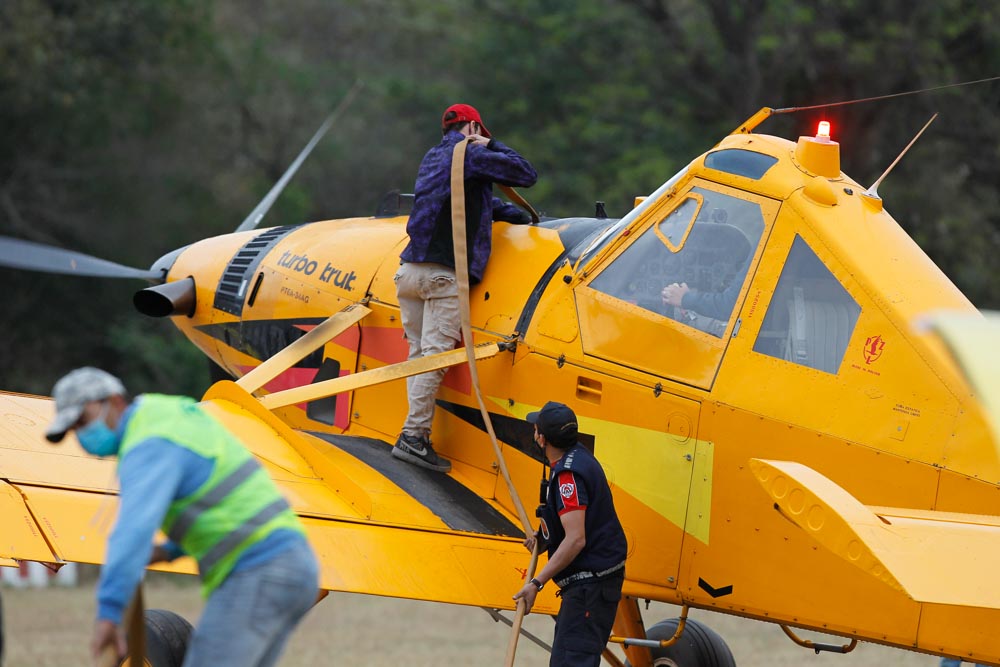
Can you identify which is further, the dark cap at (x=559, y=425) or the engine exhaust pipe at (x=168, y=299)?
the engine exhaust pipe at (x=168, y=299)

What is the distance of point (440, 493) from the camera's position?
7934mm

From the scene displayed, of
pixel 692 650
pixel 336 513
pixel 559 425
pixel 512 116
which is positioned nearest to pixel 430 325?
pixel 336 513

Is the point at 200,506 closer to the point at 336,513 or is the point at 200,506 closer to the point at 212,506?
the point at 212,506

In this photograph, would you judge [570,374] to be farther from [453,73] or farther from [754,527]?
[453,73]

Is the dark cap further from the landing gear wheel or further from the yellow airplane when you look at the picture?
the landing gear wheel

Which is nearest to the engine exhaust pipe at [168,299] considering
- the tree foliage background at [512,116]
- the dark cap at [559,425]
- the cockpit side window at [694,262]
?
the cockpit side window at [694,262]

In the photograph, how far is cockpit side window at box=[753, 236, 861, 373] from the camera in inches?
261

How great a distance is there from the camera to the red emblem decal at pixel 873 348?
6465mm

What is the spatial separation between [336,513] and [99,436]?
265 centimetres

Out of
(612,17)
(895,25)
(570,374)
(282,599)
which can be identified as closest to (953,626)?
(570,374)

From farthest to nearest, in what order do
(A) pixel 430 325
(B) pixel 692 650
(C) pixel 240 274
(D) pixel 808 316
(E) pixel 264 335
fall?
(C) pixel 240 274 → (E) pixel 264 335 → (B) pixel 692 650 → (A) pixel 430 325 → (D) pixel 808 316

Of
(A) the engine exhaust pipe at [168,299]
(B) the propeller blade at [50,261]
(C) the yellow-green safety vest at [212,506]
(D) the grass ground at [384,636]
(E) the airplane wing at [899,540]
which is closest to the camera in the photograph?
(C) the yellow-green safety vest at [212,506]

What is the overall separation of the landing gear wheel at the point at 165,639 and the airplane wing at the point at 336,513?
1.12 meters

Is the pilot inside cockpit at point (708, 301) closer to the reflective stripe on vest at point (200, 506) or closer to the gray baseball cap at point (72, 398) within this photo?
the reflective stripe on vest at point (200, 506)
